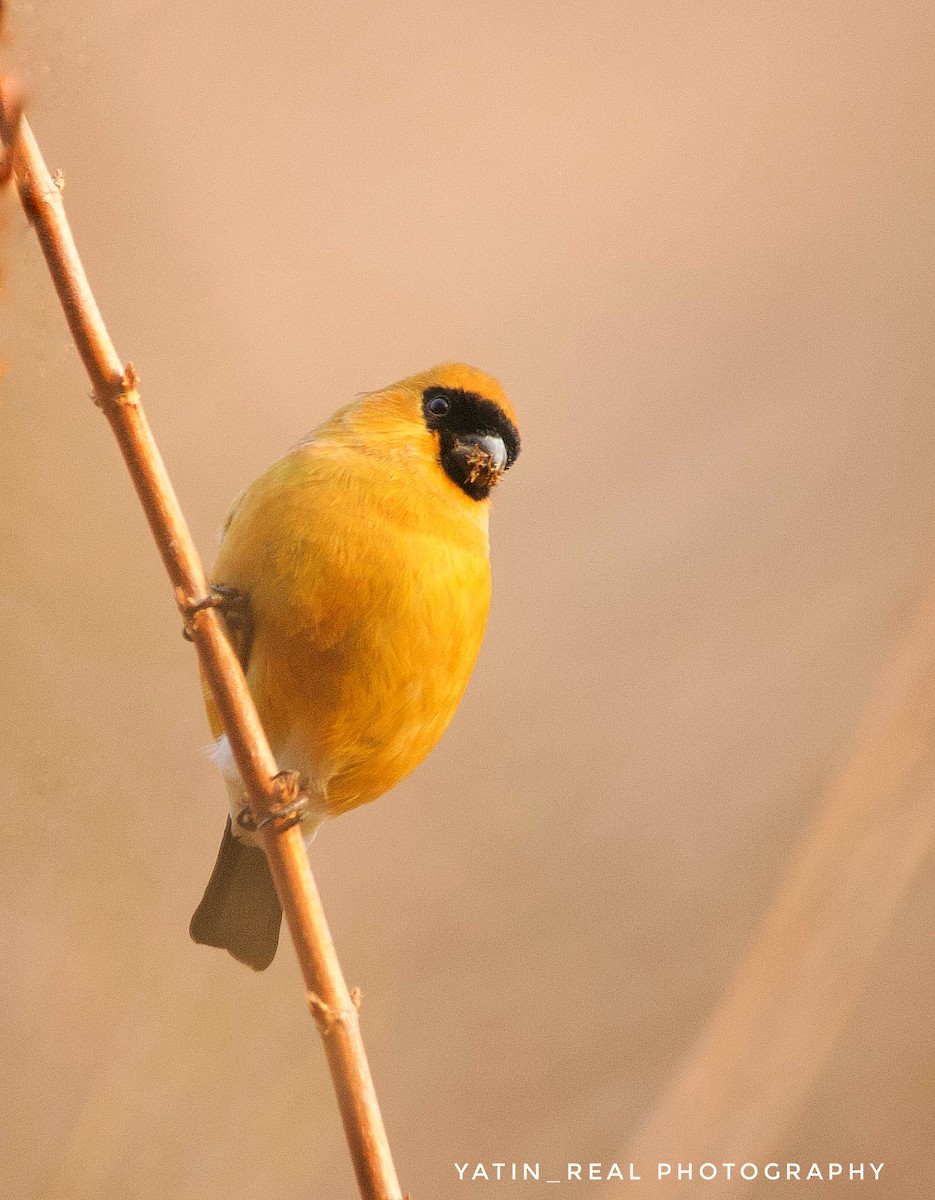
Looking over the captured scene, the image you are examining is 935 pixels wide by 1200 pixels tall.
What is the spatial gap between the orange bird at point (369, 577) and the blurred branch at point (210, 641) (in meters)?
0.20

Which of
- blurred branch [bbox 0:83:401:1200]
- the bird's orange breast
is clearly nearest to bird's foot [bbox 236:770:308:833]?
blurred branch [bbox 0:83:401:1200]

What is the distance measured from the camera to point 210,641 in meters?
1.03

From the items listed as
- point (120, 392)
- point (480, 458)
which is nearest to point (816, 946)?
point (480, 458)

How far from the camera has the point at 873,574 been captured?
2074mm

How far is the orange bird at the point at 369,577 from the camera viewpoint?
4.08 ft

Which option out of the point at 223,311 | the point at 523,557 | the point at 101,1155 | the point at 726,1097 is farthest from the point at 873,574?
the point at 101,1155

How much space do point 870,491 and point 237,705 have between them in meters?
1.47

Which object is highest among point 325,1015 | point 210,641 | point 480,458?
point 480,458

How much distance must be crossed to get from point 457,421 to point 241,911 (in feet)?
2.43

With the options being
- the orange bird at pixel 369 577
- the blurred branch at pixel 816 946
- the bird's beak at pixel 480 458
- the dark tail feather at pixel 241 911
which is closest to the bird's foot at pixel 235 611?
the orange bird at pixel 369 577

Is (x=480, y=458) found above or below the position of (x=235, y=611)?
above

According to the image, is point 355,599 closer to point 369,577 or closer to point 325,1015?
point 369,577

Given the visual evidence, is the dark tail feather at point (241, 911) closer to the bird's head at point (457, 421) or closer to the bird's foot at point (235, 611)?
the bird's foot at point (235, 611)

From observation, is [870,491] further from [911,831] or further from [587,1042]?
[587,1042]
